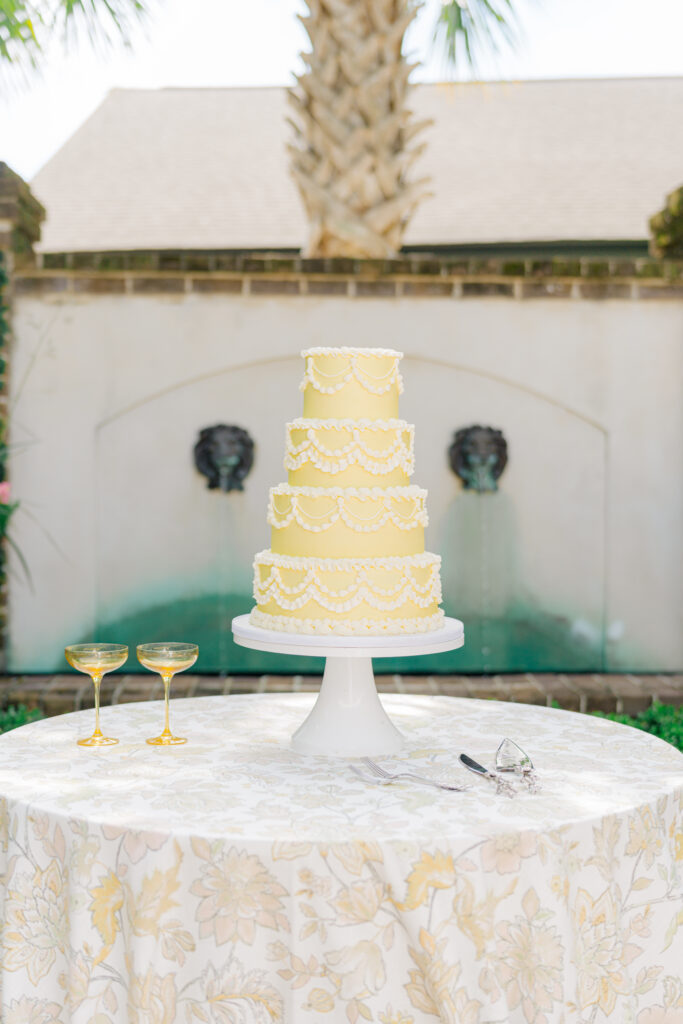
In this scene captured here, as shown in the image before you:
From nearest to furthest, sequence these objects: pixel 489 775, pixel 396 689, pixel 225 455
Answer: pixel 489 775 → pixel 396 689 → pixel 225 455

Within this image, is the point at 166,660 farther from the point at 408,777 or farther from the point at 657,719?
the point at 657,719

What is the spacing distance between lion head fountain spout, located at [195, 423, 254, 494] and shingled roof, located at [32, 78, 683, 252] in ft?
Answer: 15.8

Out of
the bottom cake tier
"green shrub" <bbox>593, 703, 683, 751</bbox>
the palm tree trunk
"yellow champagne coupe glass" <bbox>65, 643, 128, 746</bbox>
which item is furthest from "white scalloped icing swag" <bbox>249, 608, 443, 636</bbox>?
the palm tree trunk

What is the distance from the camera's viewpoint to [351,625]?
7.90 feet

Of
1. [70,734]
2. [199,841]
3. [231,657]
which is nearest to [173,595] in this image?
[231,657]

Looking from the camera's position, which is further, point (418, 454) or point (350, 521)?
point (418, 454)

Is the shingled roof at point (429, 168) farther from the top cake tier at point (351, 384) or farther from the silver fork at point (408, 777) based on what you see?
the silver fork at point (408, 777)

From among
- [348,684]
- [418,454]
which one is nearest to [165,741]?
[348,684]

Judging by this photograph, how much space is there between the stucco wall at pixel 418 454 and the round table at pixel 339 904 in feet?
12.3

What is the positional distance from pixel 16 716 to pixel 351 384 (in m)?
3.20

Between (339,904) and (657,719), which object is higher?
(339,904)

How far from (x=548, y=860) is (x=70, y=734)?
1357 mm

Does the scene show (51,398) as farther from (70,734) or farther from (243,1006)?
(243,1006)

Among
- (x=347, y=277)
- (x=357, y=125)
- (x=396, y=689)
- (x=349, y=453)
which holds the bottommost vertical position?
(x=396, y=689)
